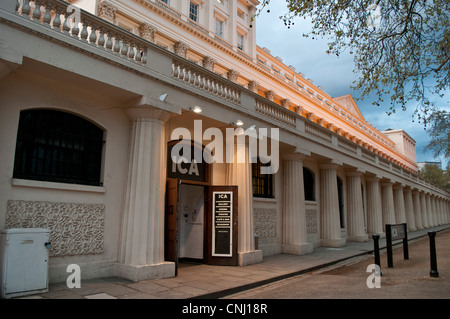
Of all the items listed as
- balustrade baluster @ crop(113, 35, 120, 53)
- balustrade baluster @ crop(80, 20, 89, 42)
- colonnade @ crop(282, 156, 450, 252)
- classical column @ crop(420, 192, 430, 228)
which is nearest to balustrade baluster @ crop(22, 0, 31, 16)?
balustrade baluster @ crop(80, 20, 89, 42)

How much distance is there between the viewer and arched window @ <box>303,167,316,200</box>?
16.4 metres

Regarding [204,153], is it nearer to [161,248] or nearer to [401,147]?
[161,248]

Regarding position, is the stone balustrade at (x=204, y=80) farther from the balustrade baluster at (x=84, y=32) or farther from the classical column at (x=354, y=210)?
the classical column at (x=354, y=210)

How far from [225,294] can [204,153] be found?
5.27 meters

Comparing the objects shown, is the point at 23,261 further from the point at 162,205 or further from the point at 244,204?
the point at 244,204

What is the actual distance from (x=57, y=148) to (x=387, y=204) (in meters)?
24.3

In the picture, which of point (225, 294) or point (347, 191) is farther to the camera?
point (347, 191)

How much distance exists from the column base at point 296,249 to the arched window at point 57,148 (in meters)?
8.63

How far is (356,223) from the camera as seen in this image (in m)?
19.3

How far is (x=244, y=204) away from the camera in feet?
35.2

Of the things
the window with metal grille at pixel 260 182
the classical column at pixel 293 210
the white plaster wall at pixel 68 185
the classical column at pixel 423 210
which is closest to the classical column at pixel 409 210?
the classical column at pixel 423 210

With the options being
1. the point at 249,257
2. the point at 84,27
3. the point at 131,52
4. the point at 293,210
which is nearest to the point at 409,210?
the point at 293,210
